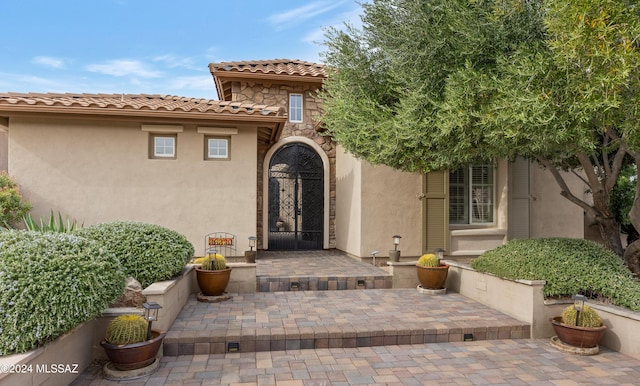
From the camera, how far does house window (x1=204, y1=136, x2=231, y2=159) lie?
33.3 ft

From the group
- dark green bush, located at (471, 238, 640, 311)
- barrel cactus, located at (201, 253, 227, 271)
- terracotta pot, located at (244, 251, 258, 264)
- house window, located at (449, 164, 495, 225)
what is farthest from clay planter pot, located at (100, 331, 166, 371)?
house window, located at (449, 164, 495, 225)

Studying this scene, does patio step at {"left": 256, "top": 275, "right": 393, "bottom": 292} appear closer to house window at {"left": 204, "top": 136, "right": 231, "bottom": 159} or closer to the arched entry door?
house window at {"left": 204, "top": 136, "right": 231, "bottom": 159}

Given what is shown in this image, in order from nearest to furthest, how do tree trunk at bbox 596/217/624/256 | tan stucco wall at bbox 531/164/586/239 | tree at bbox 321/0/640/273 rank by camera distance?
tree at bbox 321/0/640/273 < tree trunk at bbox 596/217/624/256 < tan stucco wall at bbox 531/164/586/239

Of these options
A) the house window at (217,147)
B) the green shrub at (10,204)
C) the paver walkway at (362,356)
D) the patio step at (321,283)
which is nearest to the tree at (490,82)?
the patio step at (321,283)

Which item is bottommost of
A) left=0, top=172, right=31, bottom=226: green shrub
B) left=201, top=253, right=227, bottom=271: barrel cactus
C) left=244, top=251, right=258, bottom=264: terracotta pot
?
left=244, top=251, right=258, bottom=264: terracotta pot

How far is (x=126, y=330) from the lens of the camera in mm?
4543

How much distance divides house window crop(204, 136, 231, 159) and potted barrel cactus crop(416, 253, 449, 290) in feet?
18.9

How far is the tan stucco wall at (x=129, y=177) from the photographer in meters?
9.34

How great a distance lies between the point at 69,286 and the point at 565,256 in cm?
728

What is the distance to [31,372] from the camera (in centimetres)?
348

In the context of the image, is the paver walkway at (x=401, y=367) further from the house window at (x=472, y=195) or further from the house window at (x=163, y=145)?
the house window at (x=163, y=145)

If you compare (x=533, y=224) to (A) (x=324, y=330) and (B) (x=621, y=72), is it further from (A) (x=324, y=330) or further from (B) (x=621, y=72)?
(A) (x=324, y=330)

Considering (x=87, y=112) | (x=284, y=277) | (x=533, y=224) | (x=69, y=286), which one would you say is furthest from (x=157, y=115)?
(x=533, y=224)

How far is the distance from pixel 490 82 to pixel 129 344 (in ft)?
20.0
